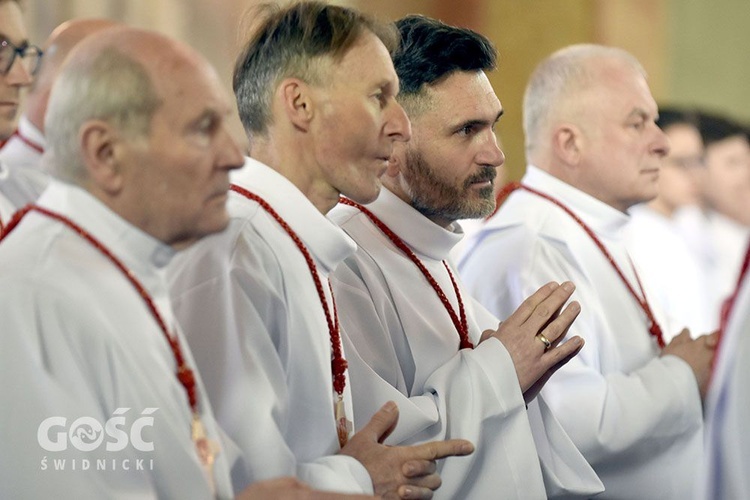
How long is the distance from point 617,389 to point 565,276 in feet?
1.65

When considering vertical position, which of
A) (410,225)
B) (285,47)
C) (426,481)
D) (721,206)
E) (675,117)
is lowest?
(721,206)

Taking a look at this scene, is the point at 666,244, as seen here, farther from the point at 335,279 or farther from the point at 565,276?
the point at 335,279

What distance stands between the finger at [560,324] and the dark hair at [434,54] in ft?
3.09

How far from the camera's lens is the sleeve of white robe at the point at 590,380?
4477 millimetres

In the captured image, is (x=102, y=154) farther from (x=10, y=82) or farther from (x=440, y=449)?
(x=10, y=82)

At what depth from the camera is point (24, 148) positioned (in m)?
4.30

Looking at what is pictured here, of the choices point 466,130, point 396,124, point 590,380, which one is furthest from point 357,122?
point 590,380

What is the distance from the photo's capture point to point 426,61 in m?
4.20

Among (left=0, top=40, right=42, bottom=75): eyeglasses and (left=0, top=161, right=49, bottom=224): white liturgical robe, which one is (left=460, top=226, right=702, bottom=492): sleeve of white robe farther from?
(left=0, top=40, right=42, bottom=75): eyeglasses

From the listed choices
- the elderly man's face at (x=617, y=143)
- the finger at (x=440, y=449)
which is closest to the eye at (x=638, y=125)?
the elderly man's face at (x=617, y=143)

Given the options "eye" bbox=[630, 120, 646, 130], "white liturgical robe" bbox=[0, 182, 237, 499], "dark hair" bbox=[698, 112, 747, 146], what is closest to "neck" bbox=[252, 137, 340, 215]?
"white liturgical robe" bbox=[0, 182, 237, 499]

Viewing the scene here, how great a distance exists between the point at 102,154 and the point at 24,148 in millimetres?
1876

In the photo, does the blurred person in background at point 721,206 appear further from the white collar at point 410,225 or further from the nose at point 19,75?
the nose at point 19,75

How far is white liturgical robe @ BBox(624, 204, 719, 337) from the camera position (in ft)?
27.9
